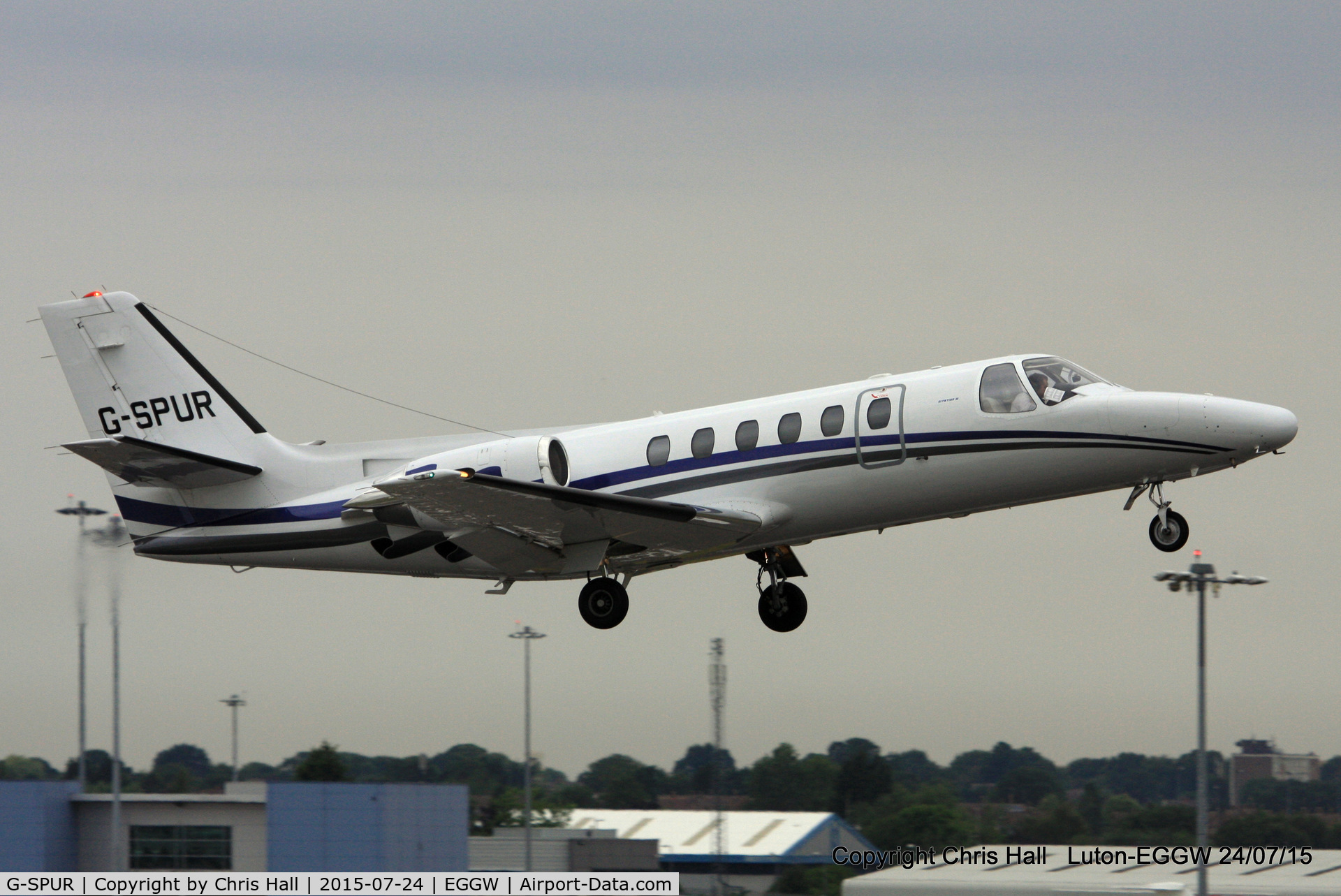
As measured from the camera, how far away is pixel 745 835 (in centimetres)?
6153

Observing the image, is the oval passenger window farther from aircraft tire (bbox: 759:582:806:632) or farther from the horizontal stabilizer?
the horizontal stabilizer

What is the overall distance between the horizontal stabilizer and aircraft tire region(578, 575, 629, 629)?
5.68 m

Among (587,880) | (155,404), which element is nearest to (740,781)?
(587,880)

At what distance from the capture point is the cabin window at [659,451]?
20.9m

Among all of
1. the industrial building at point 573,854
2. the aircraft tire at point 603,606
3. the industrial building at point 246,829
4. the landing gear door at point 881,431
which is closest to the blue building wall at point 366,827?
the industrial building at point 246,829

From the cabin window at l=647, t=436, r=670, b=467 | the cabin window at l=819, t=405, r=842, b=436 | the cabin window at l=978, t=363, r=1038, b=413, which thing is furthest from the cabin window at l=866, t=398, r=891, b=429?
the cabin window at l=647, t=436, r=670, b=467

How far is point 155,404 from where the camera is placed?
24.0m

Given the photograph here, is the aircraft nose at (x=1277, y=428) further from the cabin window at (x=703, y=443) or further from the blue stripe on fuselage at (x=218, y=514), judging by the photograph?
the blue stripe on fuselage at (x=218, y=514)

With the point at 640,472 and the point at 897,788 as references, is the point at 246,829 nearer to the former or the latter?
the point at 640,472

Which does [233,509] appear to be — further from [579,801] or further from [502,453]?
[579,801]

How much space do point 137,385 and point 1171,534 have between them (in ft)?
51.5

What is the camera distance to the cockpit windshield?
19.4 meters

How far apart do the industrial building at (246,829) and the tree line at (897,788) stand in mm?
16363

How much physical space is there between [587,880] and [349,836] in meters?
15.0
